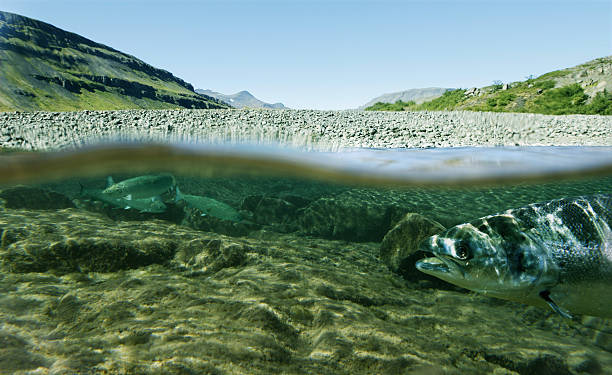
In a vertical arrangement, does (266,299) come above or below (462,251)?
below

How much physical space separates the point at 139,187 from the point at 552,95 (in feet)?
79.7

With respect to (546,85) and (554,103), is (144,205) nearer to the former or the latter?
(554,103)

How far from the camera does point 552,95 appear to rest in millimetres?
18062

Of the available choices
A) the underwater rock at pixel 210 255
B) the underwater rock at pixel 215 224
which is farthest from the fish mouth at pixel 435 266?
the underwater rock at pixel 215 224

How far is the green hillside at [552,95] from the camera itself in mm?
15883

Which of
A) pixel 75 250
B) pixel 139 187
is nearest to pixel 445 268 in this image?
pixel 75 250

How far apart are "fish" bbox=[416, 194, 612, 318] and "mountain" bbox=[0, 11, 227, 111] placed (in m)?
121

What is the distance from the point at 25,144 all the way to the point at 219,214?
7.01m

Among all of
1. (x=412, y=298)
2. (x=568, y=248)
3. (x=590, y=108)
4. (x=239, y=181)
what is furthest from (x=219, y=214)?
(x=590, y=108)

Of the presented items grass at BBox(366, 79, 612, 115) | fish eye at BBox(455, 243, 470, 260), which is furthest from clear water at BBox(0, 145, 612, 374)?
grass at BBox(366, 79, 612, 115)

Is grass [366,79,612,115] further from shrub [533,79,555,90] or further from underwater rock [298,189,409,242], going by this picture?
underwater rock [298,189,409,242]

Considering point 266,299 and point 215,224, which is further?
point 215,224

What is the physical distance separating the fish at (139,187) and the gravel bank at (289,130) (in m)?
3.60

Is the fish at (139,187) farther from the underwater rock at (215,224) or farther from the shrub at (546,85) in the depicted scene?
the shrub at (546,85)
